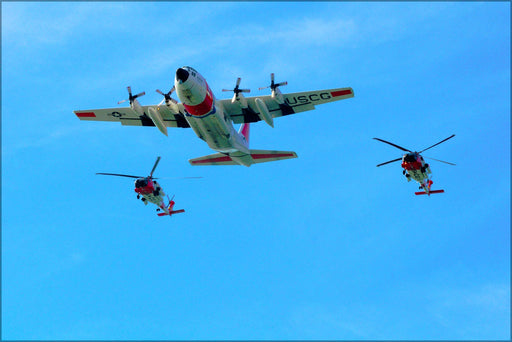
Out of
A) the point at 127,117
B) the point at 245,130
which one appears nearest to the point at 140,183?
the point at 127,117

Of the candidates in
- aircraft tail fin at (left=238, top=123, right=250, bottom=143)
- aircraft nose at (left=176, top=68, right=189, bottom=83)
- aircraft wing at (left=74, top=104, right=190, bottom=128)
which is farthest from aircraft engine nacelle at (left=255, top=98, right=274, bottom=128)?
aircraft wing at (left=74, top=104, right=190, bottom=128)

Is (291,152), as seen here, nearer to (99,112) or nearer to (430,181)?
(430,181)

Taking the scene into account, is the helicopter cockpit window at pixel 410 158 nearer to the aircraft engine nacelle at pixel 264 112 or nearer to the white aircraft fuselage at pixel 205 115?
the aircraft engine nacelle at pixel 264 112

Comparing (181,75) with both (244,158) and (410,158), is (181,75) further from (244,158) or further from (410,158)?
(410,158)

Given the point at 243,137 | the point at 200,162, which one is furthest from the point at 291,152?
the point at 200,162

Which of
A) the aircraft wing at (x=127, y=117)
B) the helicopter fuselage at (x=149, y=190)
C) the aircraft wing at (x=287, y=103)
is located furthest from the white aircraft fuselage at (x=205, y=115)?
the helicopter fuselage at (x=149, y=190)

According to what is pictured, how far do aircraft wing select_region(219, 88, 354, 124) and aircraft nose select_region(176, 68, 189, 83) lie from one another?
6.09m

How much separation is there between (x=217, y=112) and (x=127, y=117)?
9.92m

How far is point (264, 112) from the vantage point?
45.3 metres

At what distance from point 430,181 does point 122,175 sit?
23809mm

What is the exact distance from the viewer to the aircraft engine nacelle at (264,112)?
4509cm

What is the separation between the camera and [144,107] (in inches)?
1944

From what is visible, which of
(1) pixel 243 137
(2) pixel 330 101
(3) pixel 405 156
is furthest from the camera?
(1) pixel 243 137

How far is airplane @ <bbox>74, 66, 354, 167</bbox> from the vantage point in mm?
43531
